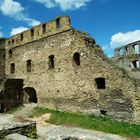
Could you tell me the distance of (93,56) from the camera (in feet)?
49.9

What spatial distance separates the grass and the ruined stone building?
18.7 inches

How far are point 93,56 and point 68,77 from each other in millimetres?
2371

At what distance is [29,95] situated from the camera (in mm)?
20328

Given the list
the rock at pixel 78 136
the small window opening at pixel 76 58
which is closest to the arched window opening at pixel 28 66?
the small window opening at pixel 76 58

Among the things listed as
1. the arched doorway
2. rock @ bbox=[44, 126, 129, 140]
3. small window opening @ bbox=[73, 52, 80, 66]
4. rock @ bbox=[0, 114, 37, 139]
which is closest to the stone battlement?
small window opening @ bbox=[73, 52, 80, 66]

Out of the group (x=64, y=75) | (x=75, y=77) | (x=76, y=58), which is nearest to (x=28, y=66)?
(x=64, y=75)

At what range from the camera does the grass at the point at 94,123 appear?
40.4 feet

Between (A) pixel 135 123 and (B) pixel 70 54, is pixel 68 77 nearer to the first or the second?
(B) pixel 70 54

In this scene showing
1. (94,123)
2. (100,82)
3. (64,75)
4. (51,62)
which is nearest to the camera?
(94,123)

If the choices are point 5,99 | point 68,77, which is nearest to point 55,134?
point 68,77

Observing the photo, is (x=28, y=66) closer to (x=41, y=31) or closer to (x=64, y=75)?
(x=41, y=31)

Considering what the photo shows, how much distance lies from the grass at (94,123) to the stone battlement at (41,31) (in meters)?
5.39

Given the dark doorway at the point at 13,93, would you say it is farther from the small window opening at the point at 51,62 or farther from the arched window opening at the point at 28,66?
the small window opening at the point at 51,62

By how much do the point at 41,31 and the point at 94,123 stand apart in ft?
27.5
